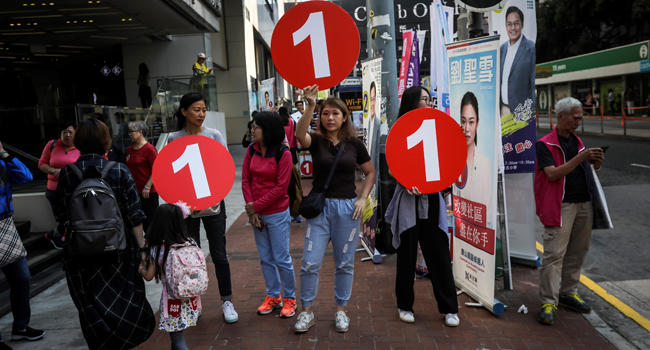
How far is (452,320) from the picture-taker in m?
4.02

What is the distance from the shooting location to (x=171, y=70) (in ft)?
56.9

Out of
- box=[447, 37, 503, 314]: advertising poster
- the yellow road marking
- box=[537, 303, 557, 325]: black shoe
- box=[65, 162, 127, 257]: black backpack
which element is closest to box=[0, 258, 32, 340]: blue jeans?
box=[65, 162, 127, 257]: black backpack

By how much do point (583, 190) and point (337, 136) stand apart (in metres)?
2.20

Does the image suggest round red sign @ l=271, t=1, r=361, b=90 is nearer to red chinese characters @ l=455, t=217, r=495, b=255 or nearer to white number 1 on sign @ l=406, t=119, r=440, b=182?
white number 1 on sign @ l=406, t=119, r=440, b=182

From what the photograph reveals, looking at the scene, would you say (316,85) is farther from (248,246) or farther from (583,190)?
(248,246)

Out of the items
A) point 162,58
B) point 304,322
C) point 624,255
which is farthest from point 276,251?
point 162,58

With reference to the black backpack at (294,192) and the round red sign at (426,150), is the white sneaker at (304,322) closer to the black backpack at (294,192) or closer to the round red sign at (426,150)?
the black backpack at (294,192)

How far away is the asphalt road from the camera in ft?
13.9

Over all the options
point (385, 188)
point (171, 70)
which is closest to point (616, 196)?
Answer: point (385, 188)

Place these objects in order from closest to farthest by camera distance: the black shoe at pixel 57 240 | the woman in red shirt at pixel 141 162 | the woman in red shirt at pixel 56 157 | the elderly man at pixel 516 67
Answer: the black shoe at pixel 57 240 < the elderly man at pixel 516 67 < the woman in red shirt at pixel 141 162 < the woman in red shirt at pixel 56 157

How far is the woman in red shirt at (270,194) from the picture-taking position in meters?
4.01

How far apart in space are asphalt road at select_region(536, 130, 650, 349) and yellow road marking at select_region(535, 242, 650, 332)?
→ 46 millimetres

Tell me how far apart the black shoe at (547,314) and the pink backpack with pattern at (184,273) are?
2829 mm

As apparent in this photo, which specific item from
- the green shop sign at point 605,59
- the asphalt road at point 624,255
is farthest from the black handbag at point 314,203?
the green shop sign at point 605,59
